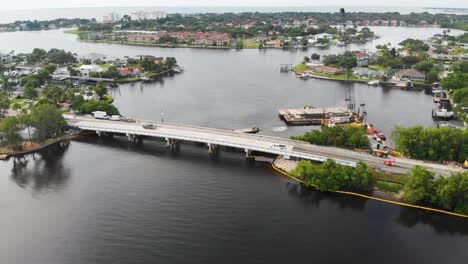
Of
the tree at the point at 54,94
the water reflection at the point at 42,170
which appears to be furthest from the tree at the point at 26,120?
the tree at the point at 54,94

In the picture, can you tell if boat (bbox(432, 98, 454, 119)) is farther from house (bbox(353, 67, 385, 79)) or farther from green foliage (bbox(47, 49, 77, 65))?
green foliage (bbox(47, 49, 77, 65))

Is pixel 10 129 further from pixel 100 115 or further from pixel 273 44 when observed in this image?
pixel 273 44

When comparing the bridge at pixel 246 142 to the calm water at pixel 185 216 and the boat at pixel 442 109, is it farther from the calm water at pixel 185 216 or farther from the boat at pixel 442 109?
the boat at pixel 442 109

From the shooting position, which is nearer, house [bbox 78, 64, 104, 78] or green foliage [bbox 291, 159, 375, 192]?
green foliage [bbox 291, 159, 375, 192]

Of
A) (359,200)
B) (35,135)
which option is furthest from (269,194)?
(35,135)

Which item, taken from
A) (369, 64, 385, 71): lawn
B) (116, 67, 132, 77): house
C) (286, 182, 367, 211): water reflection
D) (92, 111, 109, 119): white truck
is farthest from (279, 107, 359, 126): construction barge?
(116, 67, 132, 77): house

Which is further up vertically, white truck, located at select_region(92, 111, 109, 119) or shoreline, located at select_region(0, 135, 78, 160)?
white truck, located at select_region(92, 111, 109, 119)
